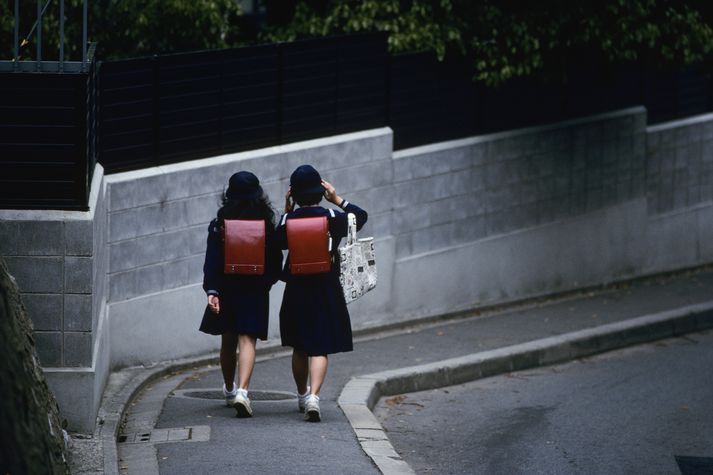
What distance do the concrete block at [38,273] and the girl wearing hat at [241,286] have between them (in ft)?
3.19

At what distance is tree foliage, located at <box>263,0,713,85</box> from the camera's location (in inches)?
544

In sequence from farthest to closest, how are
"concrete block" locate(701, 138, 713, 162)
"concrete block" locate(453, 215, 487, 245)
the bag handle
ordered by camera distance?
"concrete block" locate(701, 138, 713, 162)
"concrete block" locate(453, 215, 487, 245)
the bag handle

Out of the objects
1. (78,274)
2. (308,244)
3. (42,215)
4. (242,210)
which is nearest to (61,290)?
(78,274)

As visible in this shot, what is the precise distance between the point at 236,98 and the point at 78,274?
359 centimetres

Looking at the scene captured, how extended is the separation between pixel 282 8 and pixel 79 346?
7.56m

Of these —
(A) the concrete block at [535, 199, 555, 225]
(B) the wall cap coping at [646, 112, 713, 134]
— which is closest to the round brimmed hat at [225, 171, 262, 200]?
(A) the concrete block at [535, 199, 555, 225]

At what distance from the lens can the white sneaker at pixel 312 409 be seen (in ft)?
30.3

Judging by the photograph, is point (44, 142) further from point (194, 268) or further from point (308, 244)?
point (194, 268)

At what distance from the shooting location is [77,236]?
8.62 m

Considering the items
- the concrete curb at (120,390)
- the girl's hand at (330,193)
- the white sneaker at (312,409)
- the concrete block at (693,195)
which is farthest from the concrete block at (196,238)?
the concrete block at (693,195)

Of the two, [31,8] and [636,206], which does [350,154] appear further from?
[636,206]

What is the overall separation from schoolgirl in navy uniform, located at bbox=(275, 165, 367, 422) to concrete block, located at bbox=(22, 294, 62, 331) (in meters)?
1.48

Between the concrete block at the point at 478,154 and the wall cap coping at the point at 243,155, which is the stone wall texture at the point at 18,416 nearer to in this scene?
the wall cap coping at the point at 243,155

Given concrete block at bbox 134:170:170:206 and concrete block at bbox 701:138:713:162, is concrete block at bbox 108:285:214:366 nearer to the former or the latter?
concrete block at bbox 134:170:170:206
